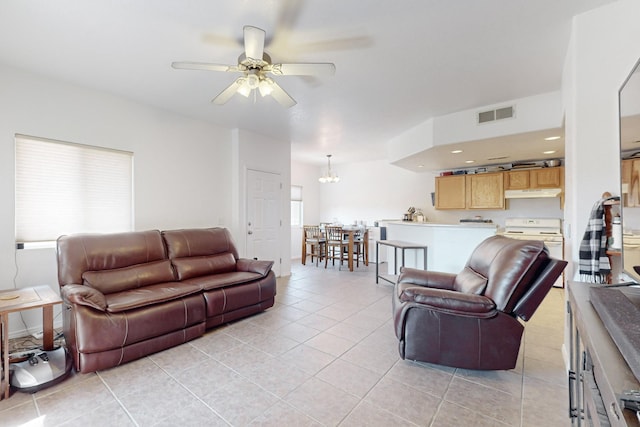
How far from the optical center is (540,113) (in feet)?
10.9

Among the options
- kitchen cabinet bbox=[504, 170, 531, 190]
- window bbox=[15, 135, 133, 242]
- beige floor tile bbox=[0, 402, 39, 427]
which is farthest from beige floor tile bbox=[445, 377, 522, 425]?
kitchen cabinet bbox=[504, 170, 531, 190]

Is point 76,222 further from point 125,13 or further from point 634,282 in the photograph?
point 634,282

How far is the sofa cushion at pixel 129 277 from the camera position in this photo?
2631mm

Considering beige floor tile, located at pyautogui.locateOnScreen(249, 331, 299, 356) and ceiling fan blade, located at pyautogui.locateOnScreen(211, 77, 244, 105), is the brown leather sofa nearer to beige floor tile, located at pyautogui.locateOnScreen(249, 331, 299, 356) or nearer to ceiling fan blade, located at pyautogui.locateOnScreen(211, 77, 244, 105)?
beige floor tile, located at pyautogui.locateOnScreen(249, 331, 299, 356)

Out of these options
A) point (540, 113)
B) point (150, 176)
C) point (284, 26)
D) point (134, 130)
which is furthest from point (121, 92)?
point (540, 113)

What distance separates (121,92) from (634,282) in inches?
182

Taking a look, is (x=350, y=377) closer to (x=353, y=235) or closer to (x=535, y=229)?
(x=353, y=235)

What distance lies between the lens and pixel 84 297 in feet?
7.16

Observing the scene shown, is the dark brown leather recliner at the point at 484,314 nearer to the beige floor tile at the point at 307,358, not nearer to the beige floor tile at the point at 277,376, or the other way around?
the beige floor tile at the point at 307,358

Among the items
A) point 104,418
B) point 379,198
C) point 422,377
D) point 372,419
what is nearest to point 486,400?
point 422,377

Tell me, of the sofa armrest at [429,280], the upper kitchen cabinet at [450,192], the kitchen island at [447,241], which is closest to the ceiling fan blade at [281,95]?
the sofa armrest at [429,280]

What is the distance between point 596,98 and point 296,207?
625cm

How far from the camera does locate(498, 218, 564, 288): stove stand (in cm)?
472

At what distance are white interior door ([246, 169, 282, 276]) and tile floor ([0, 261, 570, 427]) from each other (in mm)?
2177
